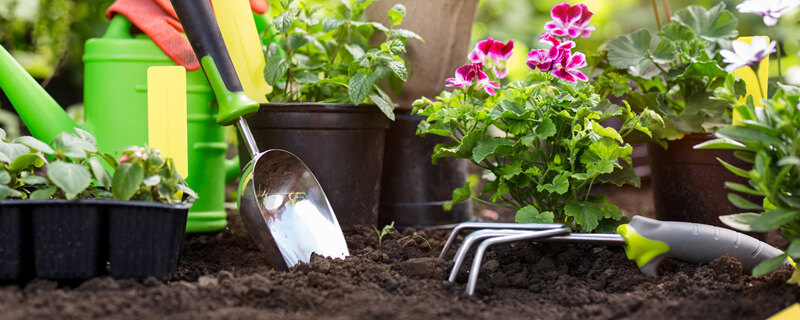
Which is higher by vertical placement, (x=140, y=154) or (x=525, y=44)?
(x=525, y=44)

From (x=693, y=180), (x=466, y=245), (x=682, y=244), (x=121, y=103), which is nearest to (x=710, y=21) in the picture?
(x=693, y=180)

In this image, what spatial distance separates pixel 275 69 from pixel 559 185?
2.16 ft

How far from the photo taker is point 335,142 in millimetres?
1459

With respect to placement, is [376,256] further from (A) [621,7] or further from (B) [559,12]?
(A) [621,7]

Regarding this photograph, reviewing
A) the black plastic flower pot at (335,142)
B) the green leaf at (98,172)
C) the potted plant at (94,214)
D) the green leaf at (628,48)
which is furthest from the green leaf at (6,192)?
the green leaf at (628,48)

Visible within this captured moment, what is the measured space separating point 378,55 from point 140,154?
58 cm

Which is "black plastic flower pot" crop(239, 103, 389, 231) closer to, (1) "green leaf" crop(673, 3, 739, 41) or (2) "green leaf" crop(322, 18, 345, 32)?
(2) "green leaf" crop(322, 18, 345, 32)

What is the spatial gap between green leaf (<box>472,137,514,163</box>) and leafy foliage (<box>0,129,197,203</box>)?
0.51 meters

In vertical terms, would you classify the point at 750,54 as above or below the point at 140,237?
above

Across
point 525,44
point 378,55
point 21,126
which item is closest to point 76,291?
point 378,55

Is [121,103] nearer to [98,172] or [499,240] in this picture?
[98,172]

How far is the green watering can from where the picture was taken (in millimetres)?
1390

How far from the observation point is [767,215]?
966 mm

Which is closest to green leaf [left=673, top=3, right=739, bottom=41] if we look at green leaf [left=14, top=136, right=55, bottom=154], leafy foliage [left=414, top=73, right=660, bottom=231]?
leafy foliage [left=414, top=73, right=660, bottom=231]
